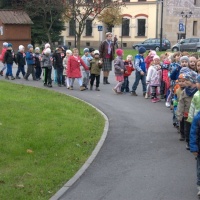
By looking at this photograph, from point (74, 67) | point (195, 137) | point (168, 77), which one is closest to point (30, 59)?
point (74, 67)

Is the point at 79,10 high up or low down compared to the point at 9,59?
up

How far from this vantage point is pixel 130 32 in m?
70.1

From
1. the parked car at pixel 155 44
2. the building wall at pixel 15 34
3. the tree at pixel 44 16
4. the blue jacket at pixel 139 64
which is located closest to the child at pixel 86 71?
the blue jacket at pixel 139 64

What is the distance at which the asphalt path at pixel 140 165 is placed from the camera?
8.38 metres

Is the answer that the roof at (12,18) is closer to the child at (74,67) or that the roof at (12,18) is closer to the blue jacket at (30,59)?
the blue jacket at (30,59)

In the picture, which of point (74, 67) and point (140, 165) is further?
point (74, 67)

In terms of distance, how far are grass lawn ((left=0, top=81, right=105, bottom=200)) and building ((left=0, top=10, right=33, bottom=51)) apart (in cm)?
2127

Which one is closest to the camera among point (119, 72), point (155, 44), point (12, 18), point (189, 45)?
point (119, 72)

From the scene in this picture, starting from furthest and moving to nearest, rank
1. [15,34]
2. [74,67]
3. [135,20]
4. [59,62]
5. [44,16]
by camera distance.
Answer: [135,20]
[44,16]
[15,34]
[59,62]
[74,67]

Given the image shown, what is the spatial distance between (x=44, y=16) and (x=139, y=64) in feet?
93.4

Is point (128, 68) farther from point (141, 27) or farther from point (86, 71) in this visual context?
point (141, 27)

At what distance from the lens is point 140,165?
10062 mm

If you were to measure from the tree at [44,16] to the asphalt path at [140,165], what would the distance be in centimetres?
3065

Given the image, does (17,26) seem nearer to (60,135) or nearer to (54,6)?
(54,6)
